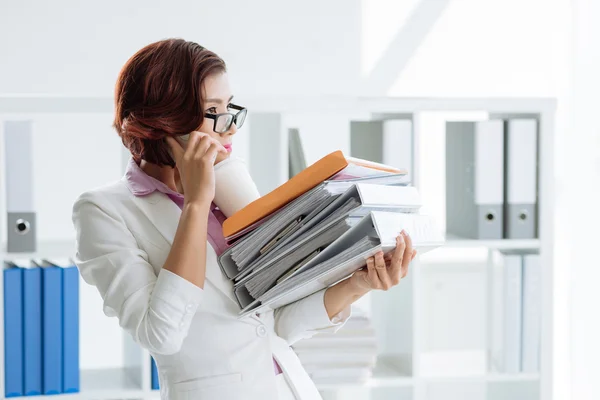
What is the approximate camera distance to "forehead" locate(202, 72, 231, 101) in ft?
4.45

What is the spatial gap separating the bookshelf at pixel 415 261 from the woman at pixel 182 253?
0.84 metres

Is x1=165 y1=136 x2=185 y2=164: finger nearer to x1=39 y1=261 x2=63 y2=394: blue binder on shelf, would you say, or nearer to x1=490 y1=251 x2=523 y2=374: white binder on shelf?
x1=39 y1=261 x2=63 y2=394: blue binder on shelf

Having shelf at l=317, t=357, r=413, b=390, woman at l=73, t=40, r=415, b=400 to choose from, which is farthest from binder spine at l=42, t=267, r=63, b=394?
woman at l=73, t=40, r=415, b=400

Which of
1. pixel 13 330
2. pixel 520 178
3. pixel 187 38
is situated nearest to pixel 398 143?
pixel 520 178

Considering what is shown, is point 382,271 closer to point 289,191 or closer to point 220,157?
point 289,191

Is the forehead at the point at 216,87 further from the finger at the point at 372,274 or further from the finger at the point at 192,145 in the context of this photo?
the finger at the point at 372,274

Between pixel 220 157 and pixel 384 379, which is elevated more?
pixel 220 157

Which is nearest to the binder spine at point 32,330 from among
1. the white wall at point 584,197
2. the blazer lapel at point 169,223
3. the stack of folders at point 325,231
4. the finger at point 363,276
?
the blazer lapel at point 169,223

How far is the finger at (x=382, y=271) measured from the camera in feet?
4.20

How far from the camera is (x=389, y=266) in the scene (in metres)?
1.31

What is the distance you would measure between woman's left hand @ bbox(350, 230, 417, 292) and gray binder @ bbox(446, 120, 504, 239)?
1119 millimetres

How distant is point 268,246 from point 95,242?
0.98 feet

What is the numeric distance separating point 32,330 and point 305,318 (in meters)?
1.06

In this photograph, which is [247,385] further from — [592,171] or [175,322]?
[592,171]
